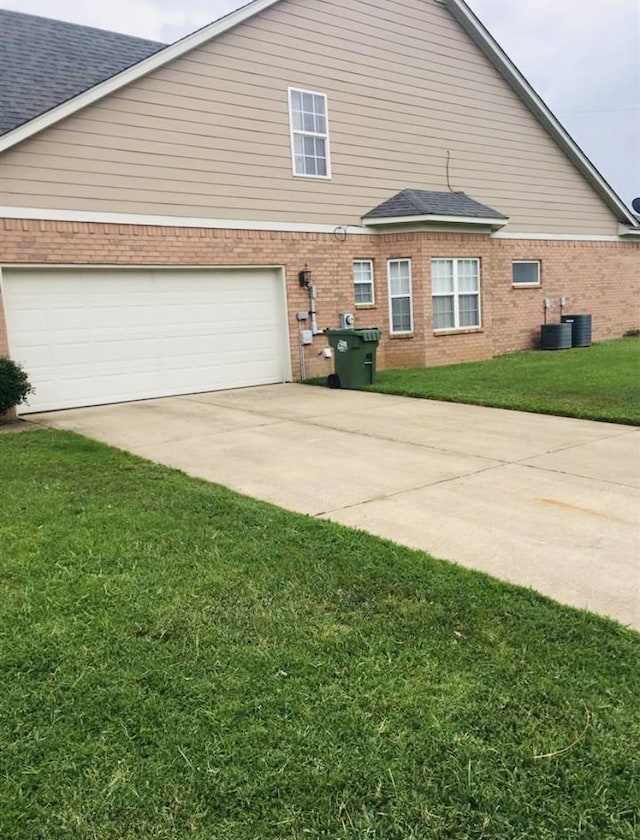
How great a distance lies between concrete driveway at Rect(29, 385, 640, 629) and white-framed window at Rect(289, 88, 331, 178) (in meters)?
5.36

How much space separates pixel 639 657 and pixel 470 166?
15.3 m

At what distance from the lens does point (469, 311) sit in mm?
15758

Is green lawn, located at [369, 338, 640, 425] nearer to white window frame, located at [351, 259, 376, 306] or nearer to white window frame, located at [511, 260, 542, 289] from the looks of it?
white window frame, located at [351, 259, 376, 306]

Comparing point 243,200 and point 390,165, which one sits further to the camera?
point 390,165

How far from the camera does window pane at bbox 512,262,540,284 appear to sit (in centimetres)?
1760

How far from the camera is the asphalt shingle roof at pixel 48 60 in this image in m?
10.9

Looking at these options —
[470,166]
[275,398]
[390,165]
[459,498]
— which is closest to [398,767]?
[459,498]

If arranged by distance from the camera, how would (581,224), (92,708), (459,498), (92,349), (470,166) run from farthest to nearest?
(581,224)
(470,166)
(92,349)
(459,498)
(92,708)

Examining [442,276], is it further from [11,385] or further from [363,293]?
[11,385]

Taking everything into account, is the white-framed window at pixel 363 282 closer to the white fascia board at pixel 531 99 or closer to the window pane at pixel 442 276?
the window pane at pixel 442 276

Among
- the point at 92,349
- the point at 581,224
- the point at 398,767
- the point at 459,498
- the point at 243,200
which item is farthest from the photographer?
the point at 581,224

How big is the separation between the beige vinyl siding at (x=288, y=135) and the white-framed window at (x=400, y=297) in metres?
1.36

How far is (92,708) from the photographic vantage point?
276 centimetres

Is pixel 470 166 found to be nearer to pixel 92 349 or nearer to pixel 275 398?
pixel 275 398
